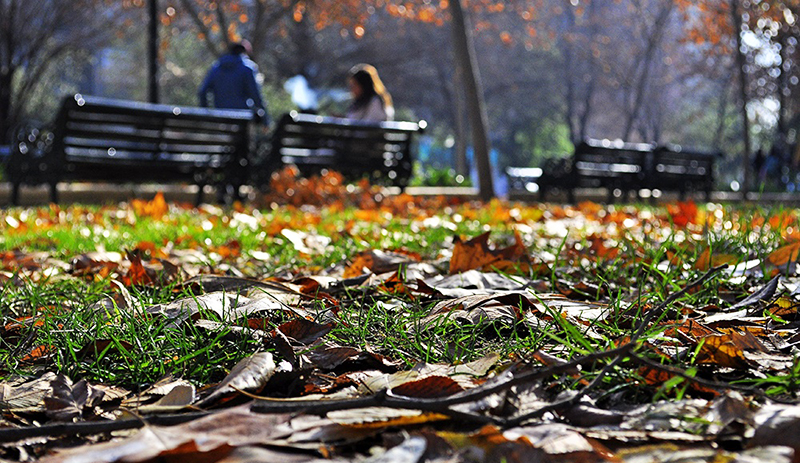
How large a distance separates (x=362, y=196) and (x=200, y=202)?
2.08 metres

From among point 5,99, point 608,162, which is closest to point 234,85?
point 608,162

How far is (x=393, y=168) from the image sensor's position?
11.0 m

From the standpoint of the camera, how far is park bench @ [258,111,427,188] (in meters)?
9.77

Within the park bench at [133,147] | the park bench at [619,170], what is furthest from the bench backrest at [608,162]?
the park bench at [133,147]

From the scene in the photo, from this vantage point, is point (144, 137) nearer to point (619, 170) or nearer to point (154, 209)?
point (154, 209)

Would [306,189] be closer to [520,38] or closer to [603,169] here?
[603,169]

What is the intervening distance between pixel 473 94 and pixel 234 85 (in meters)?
3.24

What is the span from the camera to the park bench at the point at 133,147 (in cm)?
771

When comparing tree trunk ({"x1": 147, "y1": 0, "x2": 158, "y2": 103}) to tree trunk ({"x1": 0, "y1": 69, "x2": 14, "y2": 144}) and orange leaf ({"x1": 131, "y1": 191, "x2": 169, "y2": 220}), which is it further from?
tree trunk ({"x1": 0, "y1": 69, "x2": 14, "y2": 144})

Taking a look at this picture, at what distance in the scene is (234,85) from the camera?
10617 mm

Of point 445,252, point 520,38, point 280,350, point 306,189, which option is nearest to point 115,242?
point 445,252

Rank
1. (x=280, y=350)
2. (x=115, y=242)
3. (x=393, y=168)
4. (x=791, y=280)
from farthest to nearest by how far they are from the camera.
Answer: (x=393, y=168) < (x=115, y=242) < (x=791, y=280) < (x=280, y=350)

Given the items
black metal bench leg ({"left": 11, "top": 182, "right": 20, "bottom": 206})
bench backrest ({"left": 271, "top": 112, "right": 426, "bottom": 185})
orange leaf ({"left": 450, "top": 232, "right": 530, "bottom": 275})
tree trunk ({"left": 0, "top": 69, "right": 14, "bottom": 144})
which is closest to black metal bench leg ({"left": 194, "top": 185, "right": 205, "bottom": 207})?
bench backrest ({"left": 271, "top": 112, "right": 426, "bottom": 185})

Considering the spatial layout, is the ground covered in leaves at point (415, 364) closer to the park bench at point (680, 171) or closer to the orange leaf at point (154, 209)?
the orange leaf at point (154, 209)
